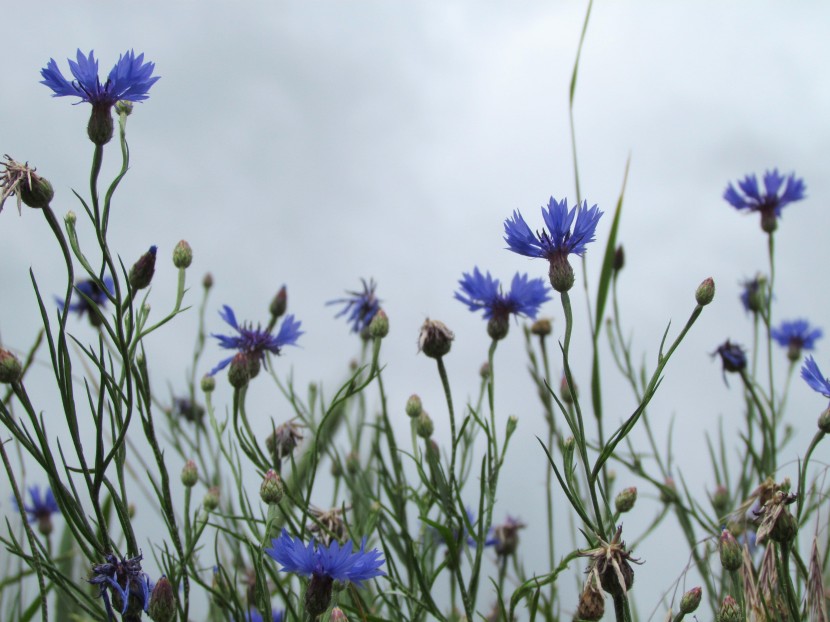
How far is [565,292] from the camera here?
44.0 inches

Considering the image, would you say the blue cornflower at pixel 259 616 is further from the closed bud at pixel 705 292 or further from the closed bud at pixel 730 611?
the closed bud at pixel 705 292

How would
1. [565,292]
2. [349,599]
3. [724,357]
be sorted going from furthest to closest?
1. [724,357]
2. [349,599]
3. [565,292]

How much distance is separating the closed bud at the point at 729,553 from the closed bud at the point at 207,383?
1.04 metres

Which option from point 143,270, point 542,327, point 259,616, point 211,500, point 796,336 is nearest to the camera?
point 143,270

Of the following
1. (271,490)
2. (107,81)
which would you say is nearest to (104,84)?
(107,81)

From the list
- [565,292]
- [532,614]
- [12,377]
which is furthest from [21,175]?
[532,614]

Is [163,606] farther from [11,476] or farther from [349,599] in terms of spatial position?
[349,599]

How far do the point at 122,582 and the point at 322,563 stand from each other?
0.92 ft

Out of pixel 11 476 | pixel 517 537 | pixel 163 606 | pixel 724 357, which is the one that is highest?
pixel 724 357

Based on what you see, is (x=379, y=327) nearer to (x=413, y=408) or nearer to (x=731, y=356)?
(x=413, y=408)

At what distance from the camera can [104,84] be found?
1.25 m

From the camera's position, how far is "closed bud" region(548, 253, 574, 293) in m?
1.13

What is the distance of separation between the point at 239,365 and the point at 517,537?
4.57ft

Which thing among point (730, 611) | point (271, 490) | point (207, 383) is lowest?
point (730, 611)
